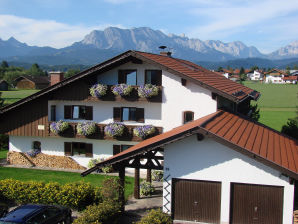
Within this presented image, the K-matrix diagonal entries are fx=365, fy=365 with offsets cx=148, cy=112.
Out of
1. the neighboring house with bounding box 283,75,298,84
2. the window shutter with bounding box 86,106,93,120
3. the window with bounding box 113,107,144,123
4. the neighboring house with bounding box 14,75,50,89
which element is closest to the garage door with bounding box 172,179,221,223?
the window with bounding box 113,107,144,123

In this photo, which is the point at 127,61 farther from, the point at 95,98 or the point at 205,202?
the point at 205,202

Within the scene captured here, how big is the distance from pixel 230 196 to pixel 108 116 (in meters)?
12.8

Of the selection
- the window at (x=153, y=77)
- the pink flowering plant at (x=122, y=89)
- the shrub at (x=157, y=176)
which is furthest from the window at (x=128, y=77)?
the shrub at (x=157, y=176)

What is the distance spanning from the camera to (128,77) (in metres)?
24.7

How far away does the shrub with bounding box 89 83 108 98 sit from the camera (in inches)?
963

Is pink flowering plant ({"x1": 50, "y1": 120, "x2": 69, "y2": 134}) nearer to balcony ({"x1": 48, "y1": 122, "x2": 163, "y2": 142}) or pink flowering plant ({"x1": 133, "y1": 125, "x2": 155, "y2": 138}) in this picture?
balcony ({"x1": 48, "y1": 122, "x2": 163, "y2": 142})

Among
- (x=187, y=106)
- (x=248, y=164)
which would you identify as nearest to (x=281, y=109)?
(x=187, y=106)

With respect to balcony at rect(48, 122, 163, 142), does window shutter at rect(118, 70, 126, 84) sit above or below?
above

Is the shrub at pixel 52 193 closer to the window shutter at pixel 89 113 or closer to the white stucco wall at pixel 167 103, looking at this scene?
the white stucco wall at pixel 167 103

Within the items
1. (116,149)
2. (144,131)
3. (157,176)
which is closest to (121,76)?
(144,131)

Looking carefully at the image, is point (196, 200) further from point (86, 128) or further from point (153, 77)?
point (86, 128)

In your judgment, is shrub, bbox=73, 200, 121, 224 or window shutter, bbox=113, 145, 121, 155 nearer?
shrub, bbox=73, 200, 121, 224

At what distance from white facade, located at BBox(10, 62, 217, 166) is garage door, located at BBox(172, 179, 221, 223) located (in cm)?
826

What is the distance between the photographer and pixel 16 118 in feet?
88.1
